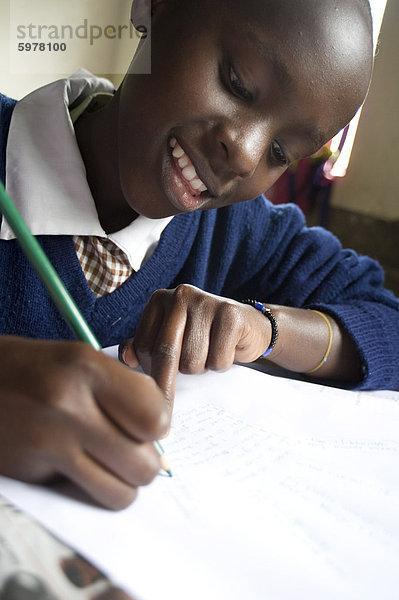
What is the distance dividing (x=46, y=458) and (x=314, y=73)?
0.37 m

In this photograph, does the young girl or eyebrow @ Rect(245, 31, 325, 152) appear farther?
eyebrow @ Rect(245, 31, 325, 152)

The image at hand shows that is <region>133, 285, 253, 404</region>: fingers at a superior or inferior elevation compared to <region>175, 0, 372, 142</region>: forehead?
inferior

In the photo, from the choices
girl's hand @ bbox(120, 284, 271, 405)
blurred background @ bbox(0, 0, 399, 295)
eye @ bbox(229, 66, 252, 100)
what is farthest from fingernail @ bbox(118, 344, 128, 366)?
blurred background @ bbox(0, 0, 399, 295)

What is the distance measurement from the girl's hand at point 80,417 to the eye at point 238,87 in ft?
0.96

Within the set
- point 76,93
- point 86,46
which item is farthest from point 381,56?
point 76,93

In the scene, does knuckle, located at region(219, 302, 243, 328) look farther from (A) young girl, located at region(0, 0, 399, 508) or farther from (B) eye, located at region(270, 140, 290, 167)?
(B) eye, located at region(270, 140, 290, 167)

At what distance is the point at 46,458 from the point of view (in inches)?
9.5

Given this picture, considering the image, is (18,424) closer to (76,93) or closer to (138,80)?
(138,80)

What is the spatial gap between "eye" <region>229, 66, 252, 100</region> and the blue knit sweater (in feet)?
0.74

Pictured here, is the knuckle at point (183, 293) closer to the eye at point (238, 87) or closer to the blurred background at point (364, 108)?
the eye at point (238, 87)

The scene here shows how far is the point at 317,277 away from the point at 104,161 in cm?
32

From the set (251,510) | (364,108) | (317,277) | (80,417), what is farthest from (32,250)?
(364,108)

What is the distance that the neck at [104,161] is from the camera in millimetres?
574

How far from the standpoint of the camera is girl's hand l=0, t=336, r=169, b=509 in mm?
230
